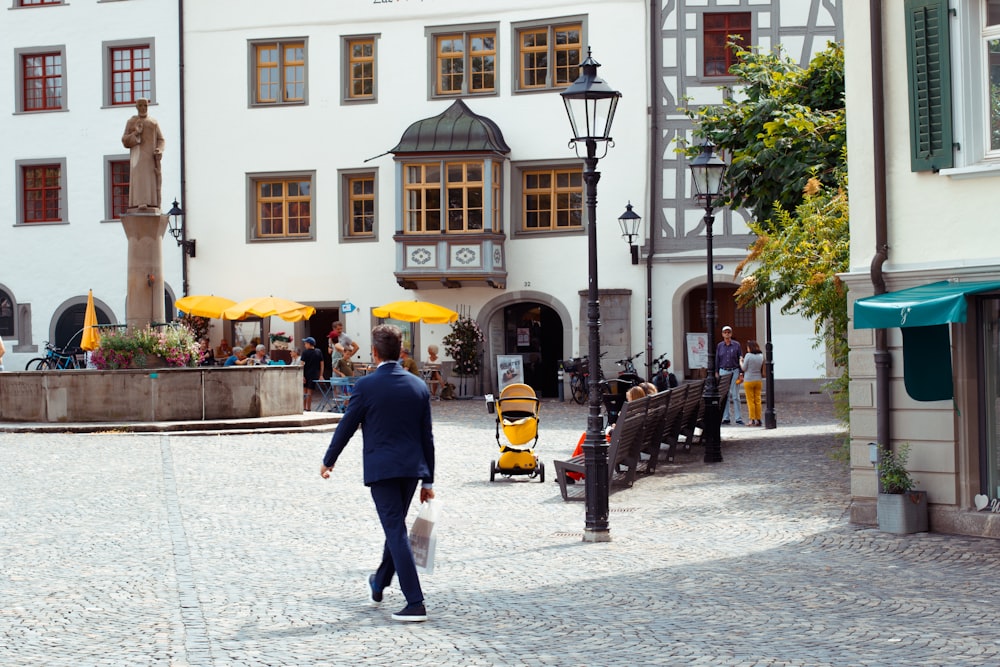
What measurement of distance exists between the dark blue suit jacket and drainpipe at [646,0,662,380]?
80.9 feet

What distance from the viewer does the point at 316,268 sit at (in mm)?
35125

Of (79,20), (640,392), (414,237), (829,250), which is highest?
(79,20)

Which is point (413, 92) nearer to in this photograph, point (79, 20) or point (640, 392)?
point (79, 20)

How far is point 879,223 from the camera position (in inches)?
444

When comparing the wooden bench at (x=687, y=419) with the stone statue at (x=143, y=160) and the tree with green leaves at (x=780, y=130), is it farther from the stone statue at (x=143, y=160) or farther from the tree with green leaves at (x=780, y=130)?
the stone statue at (x=143, y=160)

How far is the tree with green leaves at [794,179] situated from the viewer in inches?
592

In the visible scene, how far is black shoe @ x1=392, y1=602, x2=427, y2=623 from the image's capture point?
748 centimetres

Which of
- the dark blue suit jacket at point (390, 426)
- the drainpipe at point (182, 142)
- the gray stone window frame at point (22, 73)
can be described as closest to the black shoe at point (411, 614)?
the dark blue suit jacket at point (390, 426)

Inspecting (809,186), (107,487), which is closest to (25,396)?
(107,487)

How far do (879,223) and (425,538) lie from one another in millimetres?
5319

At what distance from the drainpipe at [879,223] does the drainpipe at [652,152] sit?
20723mm

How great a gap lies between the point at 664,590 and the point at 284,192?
28.3 meters

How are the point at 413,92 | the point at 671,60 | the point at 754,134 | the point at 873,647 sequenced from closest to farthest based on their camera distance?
1. the point at 873,647
2. the point at 754,134
3. the point at 671,60
4. the point at 413,92

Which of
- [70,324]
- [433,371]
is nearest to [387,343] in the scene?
[433,371]
